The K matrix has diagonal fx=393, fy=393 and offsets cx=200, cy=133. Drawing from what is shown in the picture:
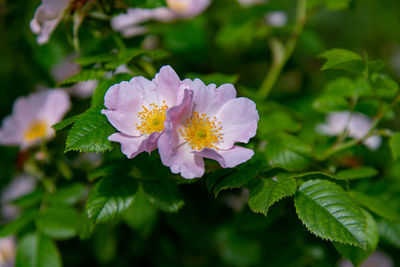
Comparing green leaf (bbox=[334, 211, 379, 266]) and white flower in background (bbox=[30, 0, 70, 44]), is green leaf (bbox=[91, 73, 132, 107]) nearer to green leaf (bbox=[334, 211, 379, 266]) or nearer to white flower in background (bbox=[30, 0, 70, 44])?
white flower in background (bbox=[30, 0, 70, 44])

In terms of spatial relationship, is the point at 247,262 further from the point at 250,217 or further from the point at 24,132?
the point at 24,132

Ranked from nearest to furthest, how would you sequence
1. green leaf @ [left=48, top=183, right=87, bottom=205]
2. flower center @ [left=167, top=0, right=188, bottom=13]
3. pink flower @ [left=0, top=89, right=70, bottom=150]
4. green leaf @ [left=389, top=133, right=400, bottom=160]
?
green leaf @ [left=389, top=133, right=400, bottom=160] → green leaf @ [left=48, top=183, right=87, bottom=205] → pink flower @ [left=0, top=89, right=70, bottom=150] → flower center @ [left=167, top=0, right=188, bottom=13]

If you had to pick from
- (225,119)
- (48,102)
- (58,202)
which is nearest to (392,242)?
(225,119)

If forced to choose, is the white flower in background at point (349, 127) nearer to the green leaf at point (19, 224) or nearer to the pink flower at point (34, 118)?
the pink flower at point (34, 118)

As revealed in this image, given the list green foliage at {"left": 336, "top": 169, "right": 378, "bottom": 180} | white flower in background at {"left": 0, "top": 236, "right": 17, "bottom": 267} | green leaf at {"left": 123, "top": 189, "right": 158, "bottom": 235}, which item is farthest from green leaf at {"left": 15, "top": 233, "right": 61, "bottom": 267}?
green foliage at {"left": 336, "top": 169, "right": 378, "bottom": 180}

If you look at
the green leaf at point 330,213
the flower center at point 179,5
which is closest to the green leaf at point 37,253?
the green leaf at point 330,213

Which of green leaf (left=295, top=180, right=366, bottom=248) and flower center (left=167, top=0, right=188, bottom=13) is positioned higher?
flower center (left=167, top=0, right=188, bottom=13)
